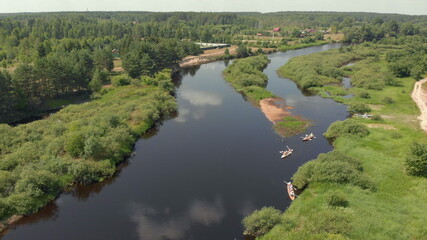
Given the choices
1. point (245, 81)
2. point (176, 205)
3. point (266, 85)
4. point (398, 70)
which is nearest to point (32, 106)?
point (176, 205)

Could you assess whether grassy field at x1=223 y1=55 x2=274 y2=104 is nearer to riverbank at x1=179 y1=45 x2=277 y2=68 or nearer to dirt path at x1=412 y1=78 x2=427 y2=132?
riverbank at x1=179 y1=45 x2=277 y2=68

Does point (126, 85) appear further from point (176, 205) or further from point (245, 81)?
point (176, 205)

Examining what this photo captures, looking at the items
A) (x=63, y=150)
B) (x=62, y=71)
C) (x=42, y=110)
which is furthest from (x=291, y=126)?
(x=42, y=110)

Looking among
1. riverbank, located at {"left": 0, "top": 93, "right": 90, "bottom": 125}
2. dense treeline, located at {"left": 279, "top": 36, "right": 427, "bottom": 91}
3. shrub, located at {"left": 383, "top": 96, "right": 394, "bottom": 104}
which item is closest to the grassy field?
dense treeline, located at {"left": 279, "top": 36, "right": 427, "bottom": 91}

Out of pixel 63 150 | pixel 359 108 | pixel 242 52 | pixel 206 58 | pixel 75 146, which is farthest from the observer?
pixel 242 52

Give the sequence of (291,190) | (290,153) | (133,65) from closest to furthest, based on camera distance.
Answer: (291,190) < (290,153) < (133,65)

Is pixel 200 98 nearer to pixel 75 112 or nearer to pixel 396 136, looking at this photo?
pixel 75 112

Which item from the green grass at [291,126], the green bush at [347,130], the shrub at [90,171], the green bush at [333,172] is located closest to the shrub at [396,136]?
the green bush at [347,130]

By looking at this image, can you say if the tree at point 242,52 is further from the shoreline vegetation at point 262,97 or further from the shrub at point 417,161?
the shrub at point 417,161
